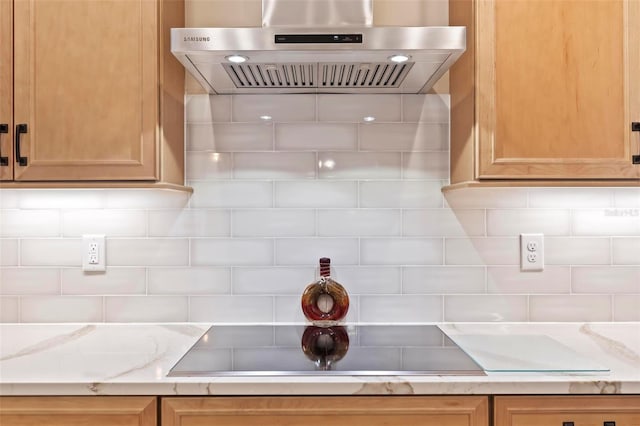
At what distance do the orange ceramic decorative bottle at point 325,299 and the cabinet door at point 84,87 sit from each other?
23.6 inches

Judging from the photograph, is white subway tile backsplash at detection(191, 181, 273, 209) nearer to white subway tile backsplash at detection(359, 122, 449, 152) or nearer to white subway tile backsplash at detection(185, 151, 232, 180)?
white subway tile backsplash at detection(185, 151, 232, 180)

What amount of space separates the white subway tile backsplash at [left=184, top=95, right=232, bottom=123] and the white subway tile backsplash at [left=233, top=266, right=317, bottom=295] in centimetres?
53

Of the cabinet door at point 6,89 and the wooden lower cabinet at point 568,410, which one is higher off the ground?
the cabinet door at point 6,89

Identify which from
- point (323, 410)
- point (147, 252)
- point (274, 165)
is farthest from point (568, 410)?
point (147, 252)

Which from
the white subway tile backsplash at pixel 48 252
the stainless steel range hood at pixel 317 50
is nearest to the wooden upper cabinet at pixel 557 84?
the stainless steel range hood at pixel 317 50

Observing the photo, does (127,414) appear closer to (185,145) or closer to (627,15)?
(185,145)

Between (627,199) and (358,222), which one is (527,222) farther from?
(358,222)

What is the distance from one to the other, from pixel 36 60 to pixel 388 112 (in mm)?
1083

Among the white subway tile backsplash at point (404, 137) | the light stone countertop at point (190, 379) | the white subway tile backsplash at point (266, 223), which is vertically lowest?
the light stone countertop at point (190, 379)

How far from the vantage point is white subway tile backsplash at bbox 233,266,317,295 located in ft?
5.82

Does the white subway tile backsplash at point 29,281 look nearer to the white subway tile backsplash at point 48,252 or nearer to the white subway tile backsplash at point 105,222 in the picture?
the white subway tile backsplash at point 48,252

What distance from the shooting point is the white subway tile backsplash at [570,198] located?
1.75 meters

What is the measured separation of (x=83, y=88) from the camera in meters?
1.45

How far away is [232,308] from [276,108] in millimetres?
703
